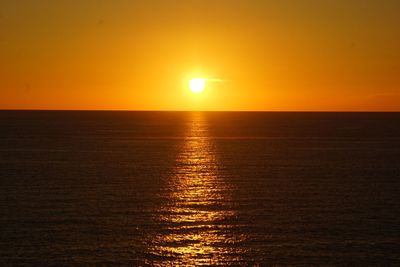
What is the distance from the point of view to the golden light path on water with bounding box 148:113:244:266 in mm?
35600

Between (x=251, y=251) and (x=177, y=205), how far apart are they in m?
17.1

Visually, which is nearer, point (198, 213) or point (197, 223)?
point (197, 223)

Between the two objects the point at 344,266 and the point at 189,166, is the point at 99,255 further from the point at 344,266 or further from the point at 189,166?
the point at 189,166

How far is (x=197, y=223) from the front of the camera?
1746 inches

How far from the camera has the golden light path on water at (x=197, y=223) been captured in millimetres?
35600

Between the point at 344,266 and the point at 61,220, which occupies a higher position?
the point at 61,220

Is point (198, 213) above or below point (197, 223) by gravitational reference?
above

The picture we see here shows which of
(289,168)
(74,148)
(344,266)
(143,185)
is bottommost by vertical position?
(344,266)

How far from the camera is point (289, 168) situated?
277ft

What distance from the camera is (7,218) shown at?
4491 centimetres

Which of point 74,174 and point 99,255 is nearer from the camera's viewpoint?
point 99,255

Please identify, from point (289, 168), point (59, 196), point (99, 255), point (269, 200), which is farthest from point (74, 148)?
point (99, 255)

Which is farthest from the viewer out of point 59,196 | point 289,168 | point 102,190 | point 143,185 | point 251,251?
point 289,168

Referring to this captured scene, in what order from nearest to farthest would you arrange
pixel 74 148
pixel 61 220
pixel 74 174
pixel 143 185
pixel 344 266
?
pixel 344 266, pixel 61 220, pixel 143 185, pixel 74 174, pixel 74 148
